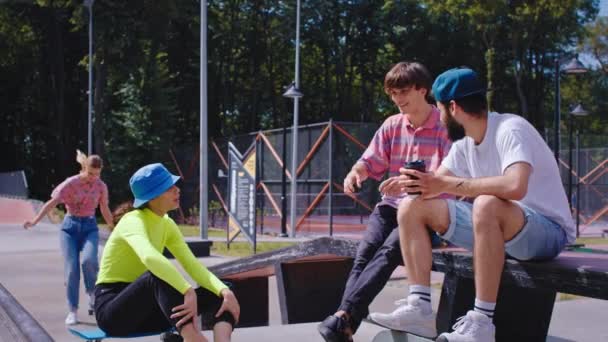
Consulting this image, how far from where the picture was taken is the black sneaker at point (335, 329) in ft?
13.3

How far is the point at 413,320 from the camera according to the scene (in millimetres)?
3992

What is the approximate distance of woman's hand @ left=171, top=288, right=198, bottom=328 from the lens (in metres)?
3.91

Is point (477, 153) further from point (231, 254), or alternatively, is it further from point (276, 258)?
Result: point (231, 254)

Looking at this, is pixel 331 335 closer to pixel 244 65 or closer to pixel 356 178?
pixel 356 178

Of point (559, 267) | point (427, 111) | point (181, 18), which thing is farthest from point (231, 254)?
point (181, 18)

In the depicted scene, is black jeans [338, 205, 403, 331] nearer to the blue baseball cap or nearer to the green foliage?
the blue baseball cap

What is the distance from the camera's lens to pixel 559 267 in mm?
3574

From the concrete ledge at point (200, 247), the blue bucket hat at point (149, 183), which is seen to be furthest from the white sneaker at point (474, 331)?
the concrete ledge at point (200, 247)

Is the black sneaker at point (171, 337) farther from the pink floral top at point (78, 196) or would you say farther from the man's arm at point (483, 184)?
the pink floral top at point (78, 196)

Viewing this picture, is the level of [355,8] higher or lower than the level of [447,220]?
higher

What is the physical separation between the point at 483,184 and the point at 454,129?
1.56 feet

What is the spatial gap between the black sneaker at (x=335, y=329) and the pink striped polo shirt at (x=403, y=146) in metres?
0.83

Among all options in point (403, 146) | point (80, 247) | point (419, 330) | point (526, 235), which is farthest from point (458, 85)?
point (80, 247)

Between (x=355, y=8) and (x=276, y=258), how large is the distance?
4067 cm
